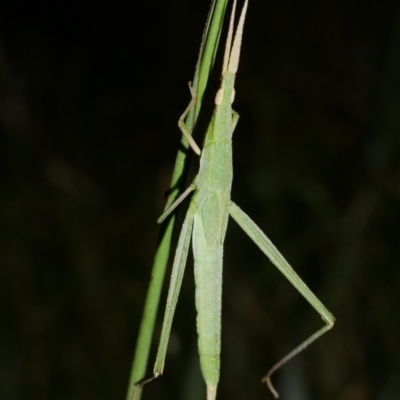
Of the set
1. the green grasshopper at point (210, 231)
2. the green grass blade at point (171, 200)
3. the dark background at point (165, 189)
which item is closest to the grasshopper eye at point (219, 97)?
the green grasshopper at point (210, 231)

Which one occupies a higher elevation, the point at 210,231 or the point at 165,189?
the point at 165,189

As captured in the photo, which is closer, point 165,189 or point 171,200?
point 171,200

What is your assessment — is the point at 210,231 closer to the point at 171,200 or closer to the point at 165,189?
the point at 171,200

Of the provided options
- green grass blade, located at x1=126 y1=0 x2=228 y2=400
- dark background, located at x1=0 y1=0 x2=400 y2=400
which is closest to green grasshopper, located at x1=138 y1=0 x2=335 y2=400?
green grass blade, located at x1=126 y1=0 x2=228 y2=400

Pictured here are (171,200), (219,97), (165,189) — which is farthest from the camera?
(165,189)

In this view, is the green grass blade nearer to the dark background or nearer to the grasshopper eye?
the grasshopper eye

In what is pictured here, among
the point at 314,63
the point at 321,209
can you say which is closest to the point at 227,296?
the point at 321,209

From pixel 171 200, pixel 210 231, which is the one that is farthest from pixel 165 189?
pixel 171 200

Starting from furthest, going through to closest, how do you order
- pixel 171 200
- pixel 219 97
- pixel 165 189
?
pixel 165 189, pixel 219 97, pixel 171 200
